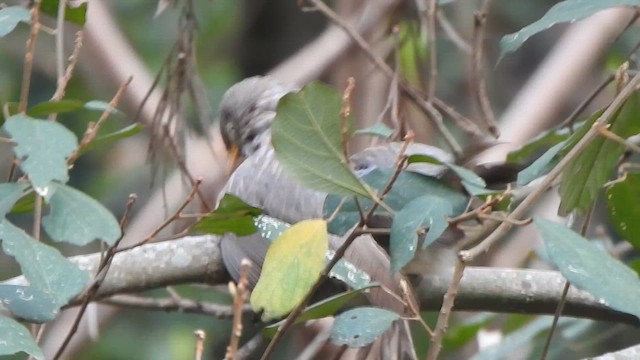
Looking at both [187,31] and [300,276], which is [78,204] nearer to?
[300,276]

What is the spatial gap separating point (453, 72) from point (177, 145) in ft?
7.41

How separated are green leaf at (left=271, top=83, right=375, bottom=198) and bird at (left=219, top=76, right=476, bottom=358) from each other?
3 centimetres

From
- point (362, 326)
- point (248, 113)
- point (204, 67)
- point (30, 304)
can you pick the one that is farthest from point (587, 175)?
point (204, 67)

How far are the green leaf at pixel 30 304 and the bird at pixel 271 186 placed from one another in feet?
1.05

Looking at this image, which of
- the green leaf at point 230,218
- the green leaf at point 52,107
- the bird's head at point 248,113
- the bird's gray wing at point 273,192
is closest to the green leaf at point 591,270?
the green leaf at point 230,218

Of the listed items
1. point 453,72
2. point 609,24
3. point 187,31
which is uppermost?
point 187,31

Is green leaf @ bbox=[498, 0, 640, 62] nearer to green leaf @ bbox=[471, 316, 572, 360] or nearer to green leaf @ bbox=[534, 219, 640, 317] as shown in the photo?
green leaf @ bbox=[534, 219, 640, 317]

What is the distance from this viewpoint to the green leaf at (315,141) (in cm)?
116

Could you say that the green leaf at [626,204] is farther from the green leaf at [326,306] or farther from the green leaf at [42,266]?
the green leaf at [42,266]

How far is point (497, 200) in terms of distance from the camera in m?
1.15

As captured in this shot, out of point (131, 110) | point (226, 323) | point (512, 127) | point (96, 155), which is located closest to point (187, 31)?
point (131, 110)

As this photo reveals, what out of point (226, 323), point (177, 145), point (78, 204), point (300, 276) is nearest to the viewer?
→ point (300, 276)

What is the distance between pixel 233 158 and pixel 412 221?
5.89 ft

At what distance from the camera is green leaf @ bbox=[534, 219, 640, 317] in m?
1.06
